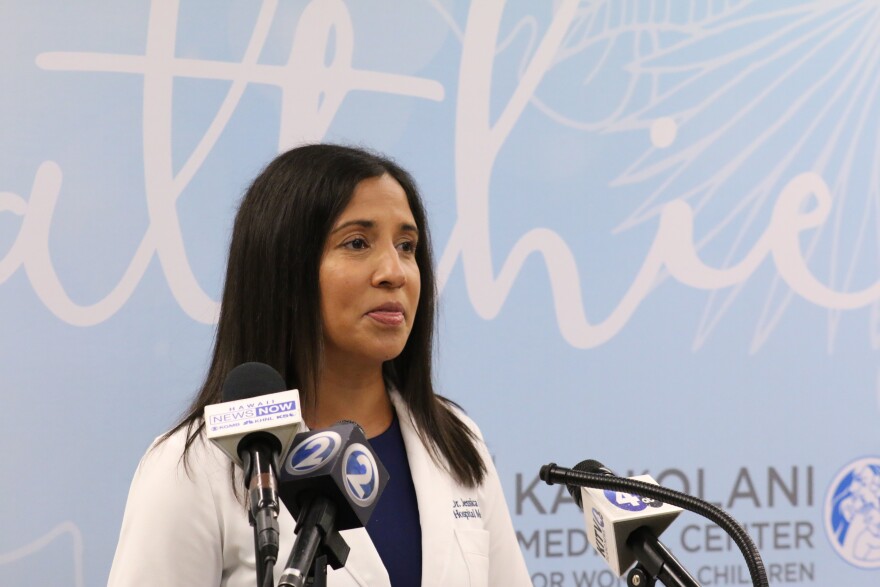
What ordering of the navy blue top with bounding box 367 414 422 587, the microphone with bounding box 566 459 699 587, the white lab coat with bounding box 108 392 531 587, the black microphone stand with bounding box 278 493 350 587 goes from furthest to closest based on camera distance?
the navy blue top with bounding box 367 414 422 587 → the white lab coat with bounding box 108 392 531 587 → the microphone with bounding box 566 459 699 587 → the black microphone stand with bounding box 278 493 350 587

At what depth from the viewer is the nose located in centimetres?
165

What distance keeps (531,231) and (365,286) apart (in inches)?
47.7

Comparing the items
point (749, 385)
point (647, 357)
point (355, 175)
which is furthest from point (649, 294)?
point (355, 175)

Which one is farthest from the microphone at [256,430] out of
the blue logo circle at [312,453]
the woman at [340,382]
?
the woman at [340,382]

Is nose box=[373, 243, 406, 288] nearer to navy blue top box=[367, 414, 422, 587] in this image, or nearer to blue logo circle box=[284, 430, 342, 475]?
navy blue top box=[367, 414, 422, 587]

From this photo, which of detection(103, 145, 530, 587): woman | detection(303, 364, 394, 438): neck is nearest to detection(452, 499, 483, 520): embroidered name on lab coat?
detection(103, 145, 530, 587): woman

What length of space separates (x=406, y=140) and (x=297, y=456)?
5.62ft

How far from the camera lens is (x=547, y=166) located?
111 inches

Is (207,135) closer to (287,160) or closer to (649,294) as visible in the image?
(287,160)

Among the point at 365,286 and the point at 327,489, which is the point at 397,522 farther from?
the point at 327,489

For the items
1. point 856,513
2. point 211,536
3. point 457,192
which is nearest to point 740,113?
point 457,192

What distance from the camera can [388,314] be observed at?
1.66m

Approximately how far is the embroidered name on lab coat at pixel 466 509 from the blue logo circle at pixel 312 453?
62cm

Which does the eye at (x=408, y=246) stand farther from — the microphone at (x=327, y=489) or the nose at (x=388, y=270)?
the microphone at (x=327, y=489)
